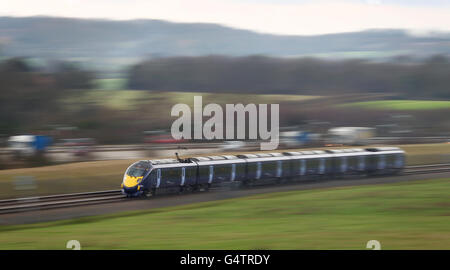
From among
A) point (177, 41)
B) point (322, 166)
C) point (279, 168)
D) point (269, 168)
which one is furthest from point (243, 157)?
point (177, 41)

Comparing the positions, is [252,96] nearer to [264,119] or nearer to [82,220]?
[264,119]

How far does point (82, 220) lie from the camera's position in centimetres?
1511

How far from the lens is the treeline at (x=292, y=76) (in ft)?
159

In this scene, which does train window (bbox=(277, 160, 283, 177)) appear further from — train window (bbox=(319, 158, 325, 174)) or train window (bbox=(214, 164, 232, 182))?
train window (bbox=(214, 164, 232, 182))

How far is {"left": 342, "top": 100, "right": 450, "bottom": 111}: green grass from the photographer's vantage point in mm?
45787

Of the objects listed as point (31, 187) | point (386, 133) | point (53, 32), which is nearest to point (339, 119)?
point (386, 133)

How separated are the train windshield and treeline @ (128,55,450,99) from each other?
1083 inches

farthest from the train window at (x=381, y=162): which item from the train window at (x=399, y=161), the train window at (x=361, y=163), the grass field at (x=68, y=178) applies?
the grass field at (x=68, y=178)

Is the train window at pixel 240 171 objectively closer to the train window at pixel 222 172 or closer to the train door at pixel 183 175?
the train window at pixel 222 172

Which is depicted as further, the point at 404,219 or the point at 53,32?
the point at 53,32

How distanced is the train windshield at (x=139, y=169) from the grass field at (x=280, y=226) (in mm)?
3115

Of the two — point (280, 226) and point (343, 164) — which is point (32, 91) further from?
point (280, 226)

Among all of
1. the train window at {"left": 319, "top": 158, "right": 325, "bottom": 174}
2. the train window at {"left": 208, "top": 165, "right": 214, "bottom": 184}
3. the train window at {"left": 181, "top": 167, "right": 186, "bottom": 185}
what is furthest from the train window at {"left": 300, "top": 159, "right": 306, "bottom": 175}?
the train window at {"left": 181, "top": 167, "right": 186, "bottom": 185}
